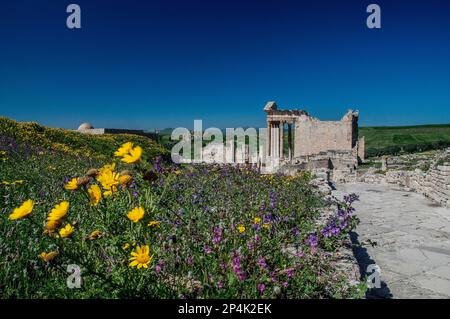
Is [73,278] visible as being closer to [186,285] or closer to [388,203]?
[186,285]

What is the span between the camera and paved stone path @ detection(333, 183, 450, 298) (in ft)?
13.3

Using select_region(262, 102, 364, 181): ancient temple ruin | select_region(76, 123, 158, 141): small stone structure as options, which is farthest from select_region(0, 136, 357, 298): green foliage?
select_region(262, 102, 364, 181): ancient temple ruin

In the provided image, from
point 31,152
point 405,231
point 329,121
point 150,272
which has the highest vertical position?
point 329,121

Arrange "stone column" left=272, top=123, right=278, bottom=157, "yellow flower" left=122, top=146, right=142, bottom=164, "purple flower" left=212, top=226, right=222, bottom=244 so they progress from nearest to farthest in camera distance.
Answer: "yellow flower" left=122, top=146, right=142, bottom=164 < "purple flower" left=212, top=226, right=222, bottom=244 < "stone column" left=272, top=123, right=278, bottom=157

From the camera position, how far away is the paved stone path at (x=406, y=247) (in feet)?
13.3

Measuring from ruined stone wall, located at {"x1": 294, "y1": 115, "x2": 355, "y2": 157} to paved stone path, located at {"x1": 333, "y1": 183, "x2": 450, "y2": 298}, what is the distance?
2200 cm

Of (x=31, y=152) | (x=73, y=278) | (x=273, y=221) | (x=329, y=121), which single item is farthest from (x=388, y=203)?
(x=329, y=121)

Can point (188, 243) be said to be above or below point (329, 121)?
below

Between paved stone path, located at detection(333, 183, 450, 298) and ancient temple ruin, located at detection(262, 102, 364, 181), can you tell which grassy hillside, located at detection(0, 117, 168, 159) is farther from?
ancient temple ruin, located at detection(262, 102, 364, 181)

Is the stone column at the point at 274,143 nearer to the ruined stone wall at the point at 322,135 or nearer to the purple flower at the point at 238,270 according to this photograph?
the ruined stone wall at the point at 322,135

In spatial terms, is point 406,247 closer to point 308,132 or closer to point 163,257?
point 163,257
